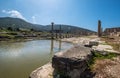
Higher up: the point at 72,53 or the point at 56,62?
the point at 72,53

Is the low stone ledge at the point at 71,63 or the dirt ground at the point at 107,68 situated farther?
the low stone ledge at the point at 71,63

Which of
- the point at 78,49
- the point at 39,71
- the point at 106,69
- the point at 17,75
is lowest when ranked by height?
the point at 17,75

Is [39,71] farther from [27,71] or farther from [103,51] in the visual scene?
[103,51]

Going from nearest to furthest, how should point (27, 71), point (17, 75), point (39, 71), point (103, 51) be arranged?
point (39, 71) → point (103, 51) → point (17, 75) → point (27, 71)

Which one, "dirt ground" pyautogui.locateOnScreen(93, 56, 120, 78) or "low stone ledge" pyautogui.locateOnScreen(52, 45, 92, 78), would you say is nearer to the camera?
"dirt ground" pyautogui.locateOnScreen(93, 56, 120, 78)

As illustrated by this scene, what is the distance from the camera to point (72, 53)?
5.70 meters

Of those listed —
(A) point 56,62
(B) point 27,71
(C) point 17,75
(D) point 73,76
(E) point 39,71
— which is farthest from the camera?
(B) point 27,71

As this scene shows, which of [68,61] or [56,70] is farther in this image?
[56,70]

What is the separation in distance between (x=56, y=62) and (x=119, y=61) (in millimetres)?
2811

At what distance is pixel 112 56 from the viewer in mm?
6316

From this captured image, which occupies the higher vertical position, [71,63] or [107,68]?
[71,63]

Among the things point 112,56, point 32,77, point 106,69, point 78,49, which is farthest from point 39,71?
point 112,56

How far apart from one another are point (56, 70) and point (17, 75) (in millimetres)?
2896

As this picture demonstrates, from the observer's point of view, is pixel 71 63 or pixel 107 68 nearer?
pixel 71 63
